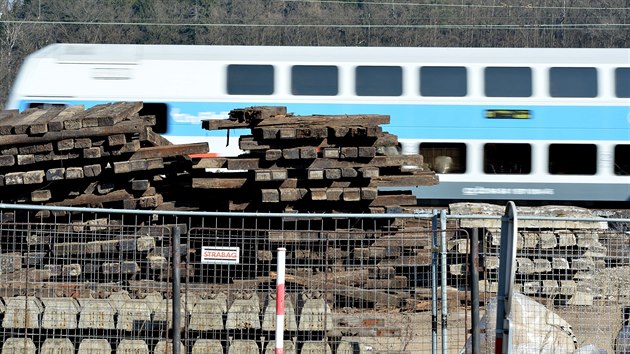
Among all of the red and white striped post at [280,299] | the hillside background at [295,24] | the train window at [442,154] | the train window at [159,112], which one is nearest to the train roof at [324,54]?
the train window at [159,112]

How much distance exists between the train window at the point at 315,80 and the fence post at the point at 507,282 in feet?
52.3

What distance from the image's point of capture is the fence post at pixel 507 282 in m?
7.34

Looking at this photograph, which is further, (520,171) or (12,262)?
(520,171)

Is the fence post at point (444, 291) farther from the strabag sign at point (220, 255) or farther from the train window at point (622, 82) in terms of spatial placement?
the train window at point (622, 82)

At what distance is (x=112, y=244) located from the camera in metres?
11.7

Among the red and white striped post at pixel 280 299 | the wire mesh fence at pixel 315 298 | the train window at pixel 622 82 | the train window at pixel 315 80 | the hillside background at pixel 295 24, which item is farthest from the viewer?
the hillside background at pixel 295 24

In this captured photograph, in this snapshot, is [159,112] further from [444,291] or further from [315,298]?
[444,291]

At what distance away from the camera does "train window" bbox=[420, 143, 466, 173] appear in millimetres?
23156

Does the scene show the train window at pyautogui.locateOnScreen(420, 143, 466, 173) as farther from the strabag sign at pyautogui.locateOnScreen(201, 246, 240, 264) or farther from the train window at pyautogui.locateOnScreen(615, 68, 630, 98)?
the strabag sign at pyautogui.locateOnScreen(201, 246, 240, 264)

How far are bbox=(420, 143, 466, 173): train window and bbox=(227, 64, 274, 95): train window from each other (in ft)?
11.6

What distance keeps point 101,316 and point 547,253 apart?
4329 mm

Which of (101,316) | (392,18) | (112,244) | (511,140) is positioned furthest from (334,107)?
(392,18)

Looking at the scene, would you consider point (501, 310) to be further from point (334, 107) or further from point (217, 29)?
point (217, 29)

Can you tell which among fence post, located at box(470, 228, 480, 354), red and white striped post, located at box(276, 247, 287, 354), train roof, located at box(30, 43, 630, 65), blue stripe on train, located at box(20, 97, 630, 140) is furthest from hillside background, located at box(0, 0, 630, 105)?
red and white striped post, located at box(276, 247, 287, 354)
